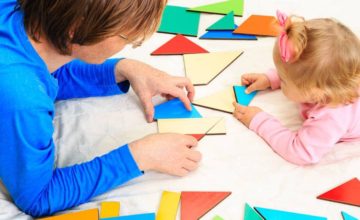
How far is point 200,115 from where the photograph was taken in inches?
43.9

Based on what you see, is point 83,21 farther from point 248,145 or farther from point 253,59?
point 253,59

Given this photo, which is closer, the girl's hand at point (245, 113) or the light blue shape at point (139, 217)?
the light blue shape at point (139, 217)

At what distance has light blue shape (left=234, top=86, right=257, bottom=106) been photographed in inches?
45.3

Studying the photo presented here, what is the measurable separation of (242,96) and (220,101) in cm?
6

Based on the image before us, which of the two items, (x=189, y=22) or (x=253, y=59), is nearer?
(x=253, y=59)

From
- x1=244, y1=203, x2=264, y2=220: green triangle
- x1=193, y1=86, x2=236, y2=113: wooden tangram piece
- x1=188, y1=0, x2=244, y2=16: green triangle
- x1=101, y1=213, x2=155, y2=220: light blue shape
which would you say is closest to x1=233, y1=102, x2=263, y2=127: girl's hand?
x1=193, y1=86, x2=236, y2=113: wooden tangram piece

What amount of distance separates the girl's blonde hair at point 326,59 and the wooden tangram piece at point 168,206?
385mm

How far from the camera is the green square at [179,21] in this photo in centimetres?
143

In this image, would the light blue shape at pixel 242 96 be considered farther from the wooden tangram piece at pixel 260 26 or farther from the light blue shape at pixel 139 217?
the light blue shape at pixel 139 217

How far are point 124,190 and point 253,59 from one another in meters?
0.61

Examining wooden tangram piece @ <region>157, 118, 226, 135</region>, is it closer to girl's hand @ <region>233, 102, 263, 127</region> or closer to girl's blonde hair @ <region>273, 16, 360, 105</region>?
girl's hand @ <region>233, 102, 263, 127</region>

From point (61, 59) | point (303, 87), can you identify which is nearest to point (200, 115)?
point (303, 87)

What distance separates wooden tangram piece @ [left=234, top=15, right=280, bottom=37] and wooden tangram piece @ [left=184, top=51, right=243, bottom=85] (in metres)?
0.13

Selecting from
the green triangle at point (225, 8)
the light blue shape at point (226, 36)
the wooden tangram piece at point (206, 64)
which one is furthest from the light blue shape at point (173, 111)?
the green triangle at point (225, 8)
